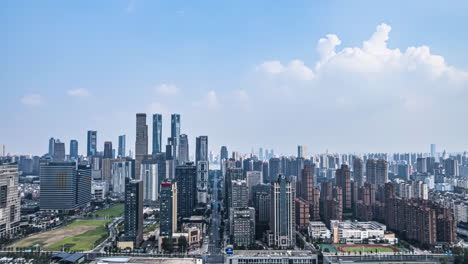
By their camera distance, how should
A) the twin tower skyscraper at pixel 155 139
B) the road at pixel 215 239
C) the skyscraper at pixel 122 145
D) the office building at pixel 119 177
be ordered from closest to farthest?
the road at pixel 215 239
the office building at pixel 119 177
the twin tower skyscraper at pixel 155 139
the skyscraper at pixel 122 145

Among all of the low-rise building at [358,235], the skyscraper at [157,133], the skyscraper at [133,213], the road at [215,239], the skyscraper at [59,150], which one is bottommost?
the road at [215,239]

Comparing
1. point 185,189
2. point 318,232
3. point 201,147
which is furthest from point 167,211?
point 201,147

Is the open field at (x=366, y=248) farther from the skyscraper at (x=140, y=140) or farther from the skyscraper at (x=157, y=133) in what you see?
the skyscraper at (x=157, y=133)

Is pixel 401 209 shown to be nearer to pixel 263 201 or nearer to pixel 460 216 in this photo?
pixel 460 216

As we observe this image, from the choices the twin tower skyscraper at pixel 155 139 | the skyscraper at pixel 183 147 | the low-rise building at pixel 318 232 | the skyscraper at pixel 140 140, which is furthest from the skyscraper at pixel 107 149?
the low-rise building at pixel 318 232

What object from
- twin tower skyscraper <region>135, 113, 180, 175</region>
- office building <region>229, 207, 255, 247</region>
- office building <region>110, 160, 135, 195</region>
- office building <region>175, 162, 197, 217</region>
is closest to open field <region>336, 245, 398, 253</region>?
office building <region>229, 207, 255, 247</region>

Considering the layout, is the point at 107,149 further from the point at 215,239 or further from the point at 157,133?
the point at 215,239

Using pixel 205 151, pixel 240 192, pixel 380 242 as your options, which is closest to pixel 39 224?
pixel 240 192
